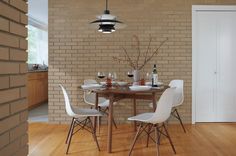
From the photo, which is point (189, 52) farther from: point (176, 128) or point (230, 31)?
point (176, 128)

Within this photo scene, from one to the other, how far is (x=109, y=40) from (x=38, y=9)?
2.92m

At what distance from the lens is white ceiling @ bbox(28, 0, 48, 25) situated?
6027 millimetres

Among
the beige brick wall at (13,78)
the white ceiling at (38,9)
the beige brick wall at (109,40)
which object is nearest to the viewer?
the beige brick wall at (13,78)

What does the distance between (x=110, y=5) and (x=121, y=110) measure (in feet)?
6.27

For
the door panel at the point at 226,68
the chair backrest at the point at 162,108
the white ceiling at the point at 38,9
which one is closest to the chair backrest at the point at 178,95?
the door panel at the point at 226,68

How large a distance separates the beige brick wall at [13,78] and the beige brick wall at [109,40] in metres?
3.40

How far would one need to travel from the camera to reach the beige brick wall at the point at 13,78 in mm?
1190

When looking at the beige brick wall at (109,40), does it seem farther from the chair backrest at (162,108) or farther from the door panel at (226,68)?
the chair backrest at (162,108)

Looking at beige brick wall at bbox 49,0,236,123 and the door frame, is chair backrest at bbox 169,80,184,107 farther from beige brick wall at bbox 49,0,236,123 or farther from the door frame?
the door frame

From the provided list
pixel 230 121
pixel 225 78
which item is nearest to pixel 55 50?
pixel 225 78

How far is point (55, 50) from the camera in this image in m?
4.82

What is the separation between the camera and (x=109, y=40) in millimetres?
4836

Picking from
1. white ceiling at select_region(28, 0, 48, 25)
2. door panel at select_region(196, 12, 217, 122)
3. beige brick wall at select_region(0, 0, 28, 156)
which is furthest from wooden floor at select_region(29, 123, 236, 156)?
white ceiling at select_region(28, 0, 48, 25)

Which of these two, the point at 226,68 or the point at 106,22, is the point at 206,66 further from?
the point at 106,22
